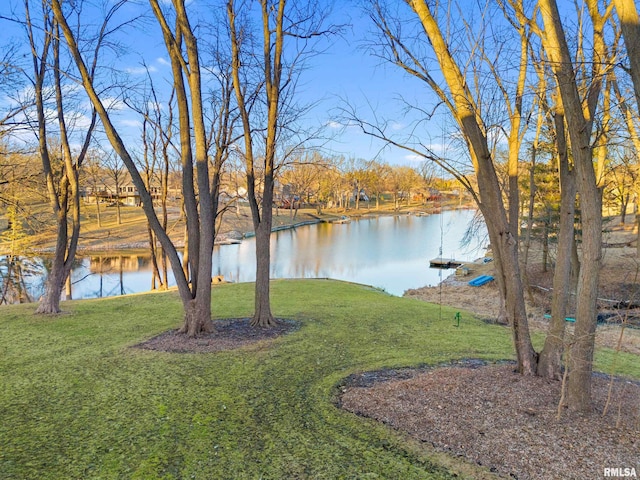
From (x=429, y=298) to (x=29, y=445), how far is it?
13.9 m

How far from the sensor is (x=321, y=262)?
24.7 meters

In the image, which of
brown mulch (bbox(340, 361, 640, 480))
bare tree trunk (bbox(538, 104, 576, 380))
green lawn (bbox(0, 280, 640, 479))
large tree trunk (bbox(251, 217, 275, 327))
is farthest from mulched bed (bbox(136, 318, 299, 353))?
bare tree trunk (bbox(538, 104, 576, 380))

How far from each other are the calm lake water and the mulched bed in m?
8.44

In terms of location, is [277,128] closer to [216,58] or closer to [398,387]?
[216,58]

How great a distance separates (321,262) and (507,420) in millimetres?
21162

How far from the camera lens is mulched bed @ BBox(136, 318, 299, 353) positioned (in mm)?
6250

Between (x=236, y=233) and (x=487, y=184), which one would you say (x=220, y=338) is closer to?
(x=487, y=184)

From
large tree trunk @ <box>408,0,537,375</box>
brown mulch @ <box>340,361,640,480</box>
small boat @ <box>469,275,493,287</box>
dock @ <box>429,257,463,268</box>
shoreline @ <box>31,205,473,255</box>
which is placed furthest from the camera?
shoreline @ <box>31,205,473,255</box>

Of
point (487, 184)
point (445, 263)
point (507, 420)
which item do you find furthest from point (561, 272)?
point (445, 263)

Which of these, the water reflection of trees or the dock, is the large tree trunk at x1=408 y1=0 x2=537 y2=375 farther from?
the dock

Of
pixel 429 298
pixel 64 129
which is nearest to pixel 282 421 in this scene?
pixel 64 129

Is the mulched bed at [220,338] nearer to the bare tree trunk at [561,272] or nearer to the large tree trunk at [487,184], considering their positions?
the large tree trunk at [487,184]

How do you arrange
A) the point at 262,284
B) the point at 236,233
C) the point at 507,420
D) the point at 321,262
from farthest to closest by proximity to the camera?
1. the point at 236,233
2. the point at 321,262
3. the point at 262,284
4. the point at 507,420

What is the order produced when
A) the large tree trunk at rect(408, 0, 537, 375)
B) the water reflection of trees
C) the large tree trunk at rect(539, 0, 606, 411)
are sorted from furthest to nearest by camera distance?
the water reflection of trees → the large tree trunk at rect(408, 0, 537, 375) → the large tree trunk at rect(539, 0, 606, 411)
